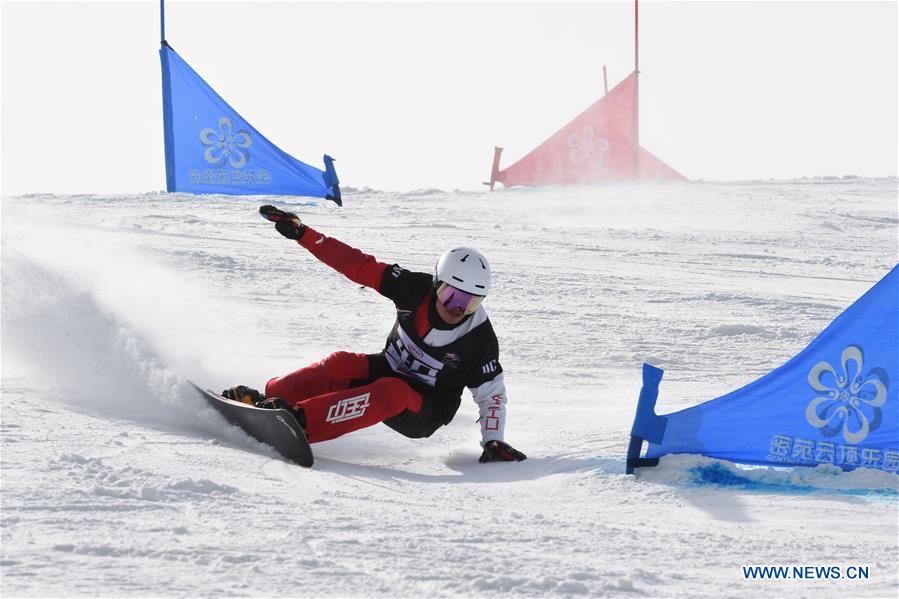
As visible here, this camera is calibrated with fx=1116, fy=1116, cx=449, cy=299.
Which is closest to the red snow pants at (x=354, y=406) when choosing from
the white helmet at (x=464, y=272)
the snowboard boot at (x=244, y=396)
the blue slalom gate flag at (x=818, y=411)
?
the snowboard boot at (x=244, y=396)

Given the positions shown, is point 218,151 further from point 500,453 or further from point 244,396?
point 500,453

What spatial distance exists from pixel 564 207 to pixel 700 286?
6461 millimetres

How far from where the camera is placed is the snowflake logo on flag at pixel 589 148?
67.3 ft

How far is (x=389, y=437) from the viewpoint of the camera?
6082 millimetres

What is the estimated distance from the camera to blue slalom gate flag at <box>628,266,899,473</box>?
469 cm

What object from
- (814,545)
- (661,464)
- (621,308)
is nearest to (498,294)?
(621,308)

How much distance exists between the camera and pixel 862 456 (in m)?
4.71

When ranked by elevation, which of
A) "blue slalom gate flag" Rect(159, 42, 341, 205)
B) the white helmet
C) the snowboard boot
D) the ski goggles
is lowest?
the snowboard boot

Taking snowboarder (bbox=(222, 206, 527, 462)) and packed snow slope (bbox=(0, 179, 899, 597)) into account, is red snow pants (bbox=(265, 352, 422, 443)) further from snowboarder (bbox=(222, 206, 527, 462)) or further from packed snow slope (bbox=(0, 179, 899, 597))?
packed snow slope (bbox=(0, 179, 899, 597))

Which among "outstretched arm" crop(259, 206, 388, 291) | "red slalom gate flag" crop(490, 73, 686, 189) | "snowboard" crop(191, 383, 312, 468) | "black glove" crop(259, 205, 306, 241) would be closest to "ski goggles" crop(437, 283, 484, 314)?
"outstretched arm" crop(259, 206, 388, 291)

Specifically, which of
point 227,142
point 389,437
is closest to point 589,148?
point 227,142

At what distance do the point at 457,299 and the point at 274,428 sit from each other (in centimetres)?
113

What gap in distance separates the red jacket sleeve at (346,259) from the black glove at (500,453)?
102 cm

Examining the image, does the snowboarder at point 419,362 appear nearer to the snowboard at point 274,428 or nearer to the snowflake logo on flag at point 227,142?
the snowboard at point 274,428
